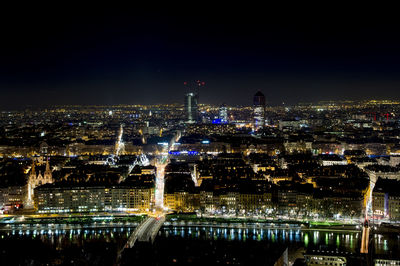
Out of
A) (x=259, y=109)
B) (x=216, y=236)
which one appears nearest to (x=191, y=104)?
(x=259, y=109)

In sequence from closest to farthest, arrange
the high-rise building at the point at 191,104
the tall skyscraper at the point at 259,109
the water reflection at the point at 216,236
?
1. the water reflection at the point at 216,236
2. the tall skyscraper at the point at 259,109
3. the high-rise building at the point at 191,104

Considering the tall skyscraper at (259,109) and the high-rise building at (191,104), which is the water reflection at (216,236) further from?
the high-rise building at (191,104)

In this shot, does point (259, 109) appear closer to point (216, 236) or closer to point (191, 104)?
point (191, 104)

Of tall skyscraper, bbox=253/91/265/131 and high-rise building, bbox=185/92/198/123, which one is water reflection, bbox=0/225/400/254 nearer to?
tall skyscraper, bbox=253/91/265/131

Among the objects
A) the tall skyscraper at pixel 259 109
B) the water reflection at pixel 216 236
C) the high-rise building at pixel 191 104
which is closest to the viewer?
the water reflection at pixel 216 236

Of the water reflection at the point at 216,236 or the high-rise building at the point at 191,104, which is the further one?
the high-rise building at the point at 191,104

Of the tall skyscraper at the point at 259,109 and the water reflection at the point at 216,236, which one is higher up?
the tall skyscraper at the point at 259,109

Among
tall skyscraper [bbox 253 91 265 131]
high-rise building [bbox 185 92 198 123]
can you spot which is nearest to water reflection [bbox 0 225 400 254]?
tall skyscraper [bbox 253 91 265 131]

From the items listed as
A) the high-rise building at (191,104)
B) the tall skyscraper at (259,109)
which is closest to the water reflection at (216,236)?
the tall skyscraper at (259,109)

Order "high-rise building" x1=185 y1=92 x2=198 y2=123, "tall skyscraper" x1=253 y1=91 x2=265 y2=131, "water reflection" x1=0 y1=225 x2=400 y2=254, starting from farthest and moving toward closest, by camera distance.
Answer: "high-rise building" x1=185 y1=92 x2=198 y2=123 < "tall skyscraper" x1=253 y1=91 x2=265 y2=131 < "water reflection" x1=0 y1=225 x2=400 y2=254

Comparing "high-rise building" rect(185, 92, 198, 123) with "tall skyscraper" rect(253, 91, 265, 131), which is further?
"high-rise building" rect(185, 92, 198, 123)

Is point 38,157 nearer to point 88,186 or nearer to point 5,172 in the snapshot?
point 5,172
